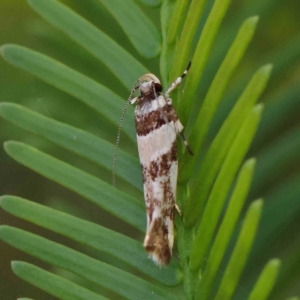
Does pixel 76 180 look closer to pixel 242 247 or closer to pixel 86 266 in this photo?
pixel 86 266

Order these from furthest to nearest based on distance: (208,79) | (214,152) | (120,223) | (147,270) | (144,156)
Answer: (120,223) → (208,79) → (144,156) → (147,270) → (214,152)

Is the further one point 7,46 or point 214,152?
point 7,46

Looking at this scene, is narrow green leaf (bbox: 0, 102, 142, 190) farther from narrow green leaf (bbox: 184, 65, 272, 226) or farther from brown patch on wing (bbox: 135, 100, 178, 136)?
narrow green leaf (bbox: 184, 65, 272, 226)

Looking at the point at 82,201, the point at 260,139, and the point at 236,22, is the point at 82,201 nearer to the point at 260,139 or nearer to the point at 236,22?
the point at 260,139

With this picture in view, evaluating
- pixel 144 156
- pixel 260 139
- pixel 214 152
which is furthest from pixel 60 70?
pixel 260 139

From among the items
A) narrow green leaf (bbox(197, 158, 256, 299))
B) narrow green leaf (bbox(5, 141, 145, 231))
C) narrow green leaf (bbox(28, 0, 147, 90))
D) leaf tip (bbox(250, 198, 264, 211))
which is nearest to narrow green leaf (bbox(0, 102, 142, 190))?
narrow green leaf (bbox(5, 141, 145, 231))

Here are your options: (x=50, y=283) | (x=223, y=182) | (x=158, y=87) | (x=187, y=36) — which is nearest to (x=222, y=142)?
(x=223, y=182)

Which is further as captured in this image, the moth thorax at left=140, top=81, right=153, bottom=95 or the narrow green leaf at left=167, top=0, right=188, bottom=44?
the moth thorax at left=140, top=81, right=153, bottom=95
